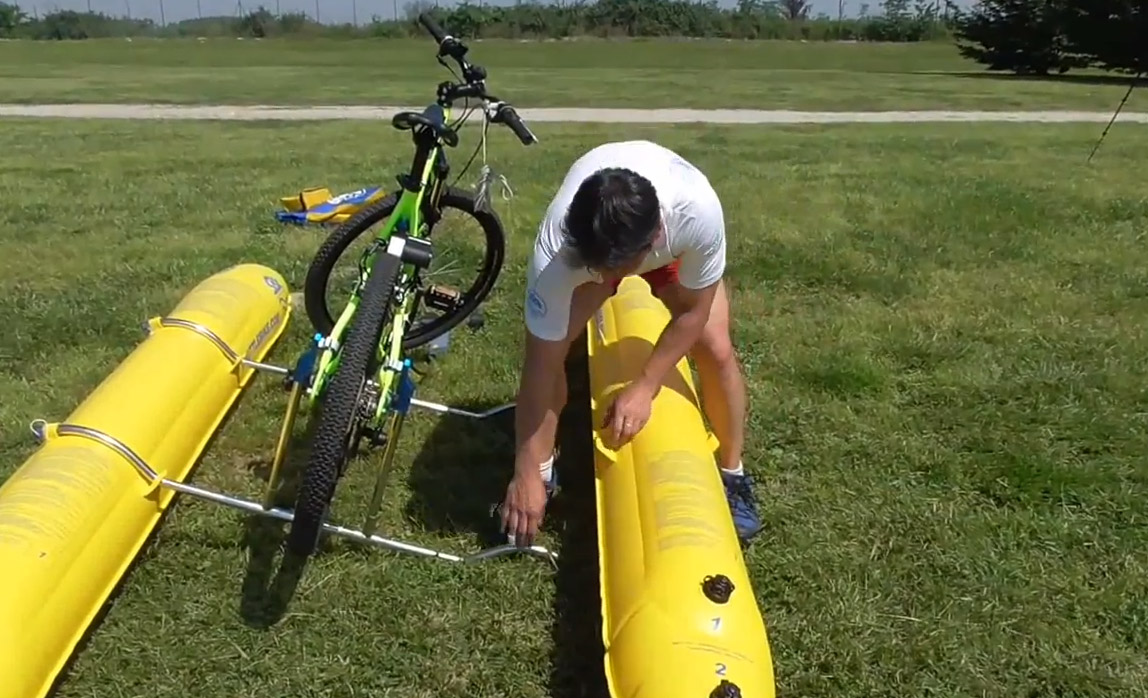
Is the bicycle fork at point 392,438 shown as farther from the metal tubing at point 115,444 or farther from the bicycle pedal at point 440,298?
the bicycle pedal at point 440,298

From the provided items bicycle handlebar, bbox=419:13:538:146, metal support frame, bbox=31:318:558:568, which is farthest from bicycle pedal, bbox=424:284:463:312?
metal support frame, bbox=31:318:558:568

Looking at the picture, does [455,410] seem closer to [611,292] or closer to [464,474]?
[464,474]

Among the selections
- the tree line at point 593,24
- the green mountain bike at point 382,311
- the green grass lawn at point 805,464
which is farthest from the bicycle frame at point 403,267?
the tree line at point 593,24

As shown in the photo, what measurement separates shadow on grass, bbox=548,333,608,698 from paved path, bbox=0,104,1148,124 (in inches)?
449

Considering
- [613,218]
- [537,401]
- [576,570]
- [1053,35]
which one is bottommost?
[576,570]

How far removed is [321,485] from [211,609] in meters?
→ 0.70

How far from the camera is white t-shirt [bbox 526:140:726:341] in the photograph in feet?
10.4

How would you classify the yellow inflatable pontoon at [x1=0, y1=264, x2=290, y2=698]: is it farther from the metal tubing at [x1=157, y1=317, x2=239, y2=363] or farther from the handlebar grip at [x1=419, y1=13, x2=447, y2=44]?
the handlebar grip at [x1=419, y1=13, x2=447, y2=44]

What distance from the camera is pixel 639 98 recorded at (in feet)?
62.8

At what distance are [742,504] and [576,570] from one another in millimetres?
650

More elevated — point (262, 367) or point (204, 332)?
point (204, 332)

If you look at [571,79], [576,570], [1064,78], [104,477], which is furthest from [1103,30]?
[104,477]

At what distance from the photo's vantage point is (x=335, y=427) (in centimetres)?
296

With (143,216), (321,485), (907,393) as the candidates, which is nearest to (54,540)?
(321,485)
